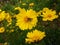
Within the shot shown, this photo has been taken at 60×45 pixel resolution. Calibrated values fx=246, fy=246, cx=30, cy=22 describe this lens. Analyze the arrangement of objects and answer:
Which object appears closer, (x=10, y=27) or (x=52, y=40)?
(x=52, y=40)

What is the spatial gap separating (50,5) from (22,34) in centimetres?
125

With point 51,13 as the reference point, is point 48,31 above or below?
below

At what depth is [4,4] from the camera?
13.2 feet

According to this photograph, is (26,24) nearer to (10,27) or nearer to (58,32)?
(58,32)

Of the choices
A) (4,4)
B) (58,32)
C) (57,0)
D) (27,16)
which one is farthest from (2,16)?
(4,4)

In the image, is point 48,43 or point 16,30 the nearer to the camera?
point 48,43

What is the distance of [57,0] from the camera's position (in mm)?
3242

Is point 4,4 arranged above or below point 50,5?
below

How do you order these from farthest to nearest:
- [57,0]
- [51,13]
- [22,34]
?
1. [57,0]
2. [22,34]
3. [51,13]

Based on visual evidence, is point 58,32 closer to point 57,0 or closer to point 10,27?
point 10,27

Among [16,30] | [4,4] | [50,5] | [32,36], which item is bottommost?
[4,4]

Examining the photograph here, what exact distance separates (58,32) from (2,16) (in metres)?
0.53

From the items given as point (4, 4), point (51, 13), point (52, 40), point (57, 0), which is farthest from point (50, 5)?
point (51, 13)

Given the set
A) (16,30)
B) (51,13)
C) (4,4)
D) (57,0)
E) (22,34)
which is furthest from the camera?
(4,4)
